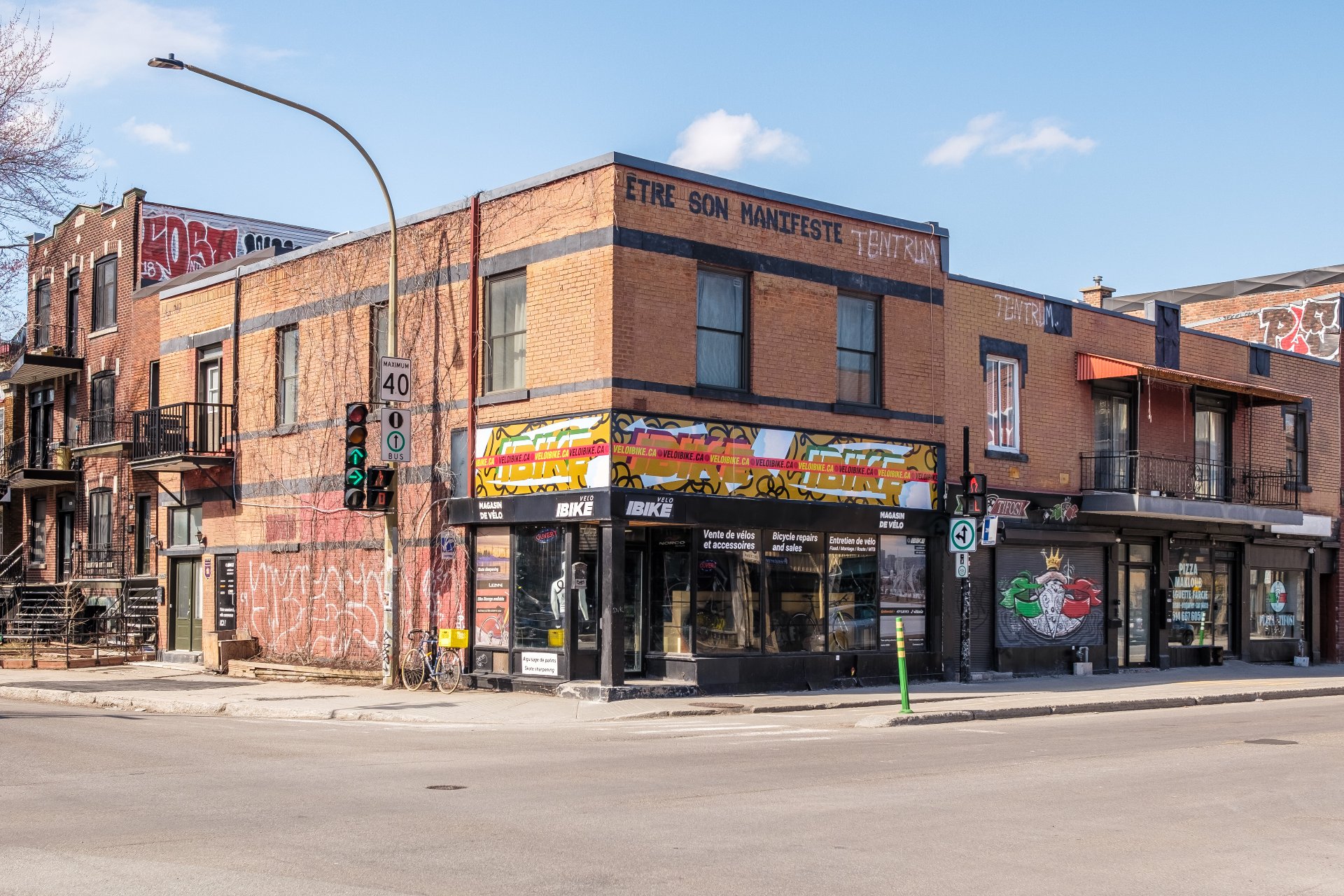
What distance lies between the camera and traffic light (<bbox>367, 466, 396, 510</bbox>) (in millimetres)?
21094

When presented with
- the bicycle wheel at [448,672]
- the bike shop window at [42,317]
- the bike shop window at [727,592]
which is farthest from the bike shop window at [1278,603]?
the bike shop window at [42,317]

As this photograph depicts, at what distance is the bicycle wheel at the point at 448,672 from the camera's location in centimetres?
2200

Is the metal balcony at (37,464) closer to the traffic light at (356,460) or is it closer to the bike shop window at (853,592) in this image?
the traffic light at (356,460)

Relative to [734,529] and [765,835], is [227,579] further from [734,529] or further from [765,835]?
[765,835]

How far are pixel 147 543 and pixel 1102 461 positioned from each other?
22591 mm

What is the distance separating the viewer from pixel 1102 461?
28.2m

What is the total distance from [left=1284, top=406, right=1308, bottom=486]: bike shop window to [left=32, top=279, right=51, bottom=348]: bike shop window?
33347mm

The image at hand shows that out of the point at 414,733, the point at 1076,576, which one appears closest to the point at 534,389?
the point at 414,733

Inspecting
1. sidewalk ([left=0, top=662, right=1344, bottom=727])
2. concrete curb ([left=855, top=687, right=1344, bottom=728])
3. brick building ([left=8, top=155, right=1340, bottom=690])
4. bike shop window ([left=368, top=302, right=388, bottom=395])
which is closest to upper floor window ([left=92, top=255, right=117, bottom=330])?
brick building ([left=8, top=155, right=1340, bottom=690])

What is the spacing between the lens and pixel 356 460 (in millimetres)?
20812

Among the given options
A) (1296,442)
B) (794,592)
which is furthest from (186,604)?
(1296,442)

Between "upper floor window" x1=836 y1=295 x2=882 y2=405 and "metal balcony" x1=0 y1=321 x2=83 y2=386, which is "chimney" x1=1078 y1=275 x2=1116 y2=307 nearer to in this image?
"upper floor window" x1=836 y1=295 x2=882 y2=405

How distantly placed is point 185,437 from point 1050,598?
18244 millimetres

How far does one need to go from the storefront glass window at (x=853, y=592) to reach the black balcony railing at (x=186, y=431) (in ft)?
44.0
